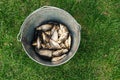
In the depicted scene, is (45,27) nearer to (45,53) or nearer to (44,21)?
(44,21)

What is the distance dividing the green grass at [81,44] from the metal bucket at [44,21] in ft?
0.77

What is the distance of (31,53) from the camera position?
3.71 m

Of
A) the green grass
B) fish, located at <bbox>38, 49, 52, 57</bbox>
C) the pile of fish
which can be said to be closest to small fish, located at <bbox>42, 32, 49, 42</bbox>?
the pile of fish

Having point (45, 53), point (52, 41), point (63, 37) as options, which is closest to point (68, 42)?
point (63, 37)

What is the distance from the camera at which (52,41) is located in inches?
152

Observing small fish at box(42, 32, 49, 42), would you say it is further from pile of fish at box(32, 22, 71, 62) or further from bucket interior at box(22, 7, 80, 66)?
bucket interior at box(22, 7, 80, 66)

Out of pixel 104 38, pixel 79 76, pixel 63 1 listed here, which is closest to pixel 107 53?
pixel 104 38

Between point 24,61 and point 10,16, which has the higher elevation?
point 10,16

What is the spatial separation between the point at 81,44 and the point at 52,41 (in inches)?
14.9

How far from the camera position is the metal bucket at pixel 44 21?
12.0 feet

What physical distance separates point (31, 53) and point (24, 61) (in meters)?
0.34

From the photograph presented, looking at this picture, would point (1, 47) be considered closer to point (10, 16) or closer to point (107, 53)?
point (10, 16)

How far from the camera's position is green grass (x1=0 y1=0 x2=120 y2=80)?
Answer: 13.2ft

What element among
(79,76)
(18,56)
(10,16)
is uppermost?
(10,16)
